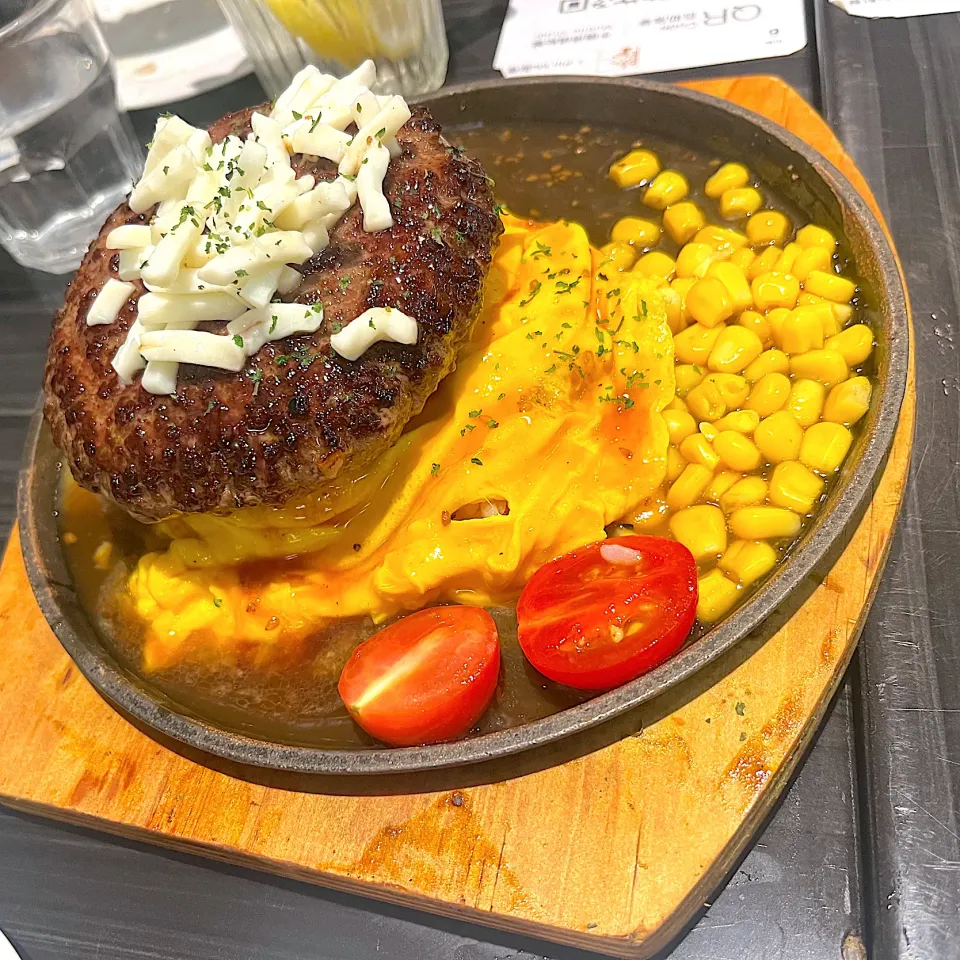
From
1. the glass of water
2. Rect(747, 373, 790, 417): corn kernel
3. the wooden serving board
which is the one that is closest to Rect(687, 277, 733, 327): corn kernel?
A: Rect(747, 373, 790, 417): corn kernel

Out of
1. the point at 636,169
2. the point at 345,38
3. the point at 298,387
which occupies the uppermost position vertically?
the point at 345,38

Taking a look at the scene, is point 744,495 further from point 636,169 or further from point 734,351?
point 636,169

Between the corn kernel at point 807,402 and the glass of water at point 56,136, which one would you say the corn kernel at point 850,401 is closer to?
the corn kernel at point 807,402

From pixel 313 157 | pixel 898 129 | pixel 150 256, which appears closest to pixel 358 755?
pixel 150 256

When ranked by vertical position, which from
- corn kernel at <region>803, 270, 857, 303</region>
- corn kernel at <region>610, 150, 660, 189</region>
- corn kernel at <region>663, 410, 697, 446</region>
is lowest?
corn kernel at <region>663, 410, 697, 446</region>

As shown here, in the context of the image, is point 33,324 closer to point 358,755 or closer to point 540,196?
point 540,196

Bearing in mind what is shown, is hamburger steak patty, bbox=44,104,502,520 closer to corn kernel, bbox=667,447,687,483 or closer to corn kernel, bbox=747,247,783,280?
corn kernel, bbox=667,447,687,483

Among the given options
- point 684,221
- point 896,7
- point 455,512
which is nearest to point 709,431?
point 455,512
